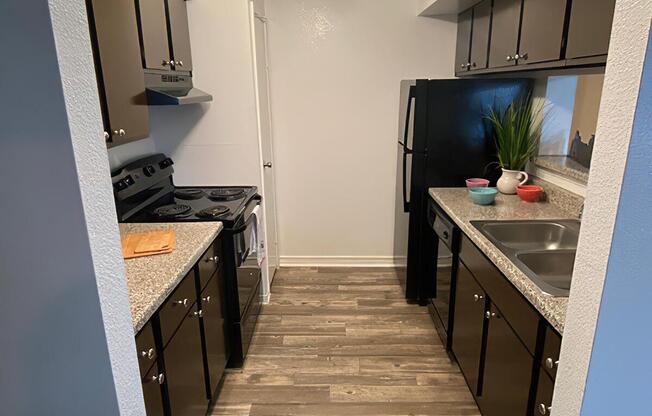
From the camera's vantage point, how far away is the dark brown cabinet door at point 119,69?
5.28 feet

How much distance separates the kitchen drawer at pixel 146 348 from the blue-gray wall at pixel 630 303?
1.21 m

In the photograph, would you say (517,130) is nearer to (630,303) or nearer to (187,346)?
(630,303)

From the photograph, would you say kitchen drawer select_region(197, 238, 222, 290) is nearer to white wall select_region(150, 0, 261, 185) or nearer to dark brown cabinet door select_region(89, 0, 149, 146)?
dark brown cabinet door select_region(89, 0, 149, 146)

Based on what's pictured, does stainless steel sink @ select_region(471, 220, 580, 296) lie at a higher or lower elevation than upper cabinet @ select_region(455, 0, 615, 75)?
lower

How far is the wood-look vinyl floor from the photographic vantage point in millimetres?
2236

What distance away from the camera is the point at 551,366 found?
1.34m

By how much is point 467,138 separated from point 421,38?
111cm

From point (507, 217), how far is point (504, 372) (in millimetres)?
841

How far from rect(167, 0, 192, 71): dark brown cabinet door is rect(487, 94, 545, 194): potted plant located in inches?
76.6

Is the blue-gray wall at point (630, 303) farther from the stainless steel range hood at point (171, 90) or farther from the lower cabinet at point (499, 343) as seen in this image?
the stainless steel range hood at point (171, 90)

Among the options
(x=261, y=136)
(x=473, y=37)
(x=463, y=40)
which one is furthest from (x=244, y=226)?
(x=463, y=40)

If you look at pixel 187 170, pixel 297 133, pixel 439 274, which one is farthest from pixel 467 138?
pixel 187 170

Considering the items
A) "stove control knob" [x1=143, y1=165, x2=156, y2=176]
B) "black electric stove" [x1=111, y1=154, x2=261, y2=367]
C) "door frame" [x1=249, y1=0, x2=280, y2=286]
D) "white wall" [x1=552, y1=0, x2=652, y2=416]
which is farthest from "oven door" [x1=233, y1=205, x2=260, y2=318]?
"white wall" [x1=552, y1=0, x2=652, y2=416]

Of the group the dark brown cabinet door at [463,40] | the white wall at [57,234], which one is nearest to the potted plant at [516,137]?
the dark brown cabinet door at [463,40]
